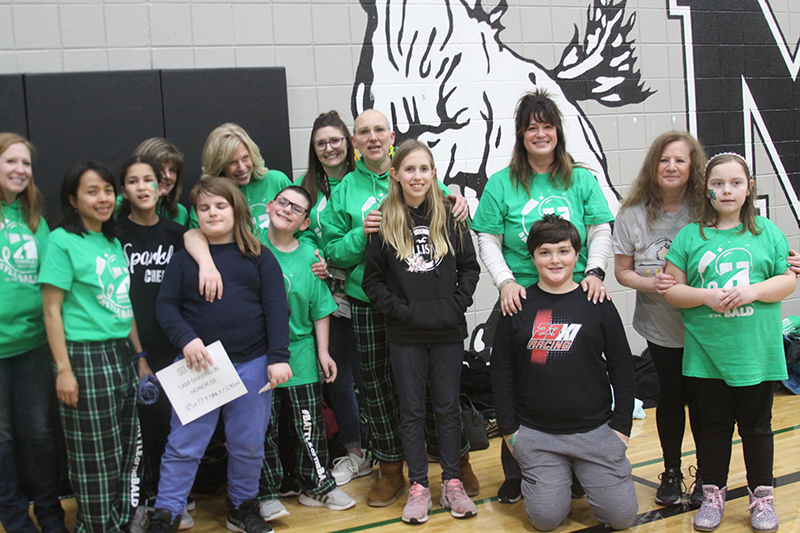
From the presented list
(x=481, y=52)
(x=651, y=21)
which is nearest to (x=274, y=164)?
(x=481, y=52)

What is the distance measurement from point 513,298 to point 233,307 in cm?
97

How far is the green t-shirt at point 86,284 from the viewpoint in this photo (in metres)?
2.02

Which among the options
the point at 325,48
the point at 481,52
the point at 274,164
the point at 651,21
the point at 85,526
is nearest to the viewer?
the point at 85,526

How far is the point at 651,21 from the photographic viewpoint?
12.9 ft

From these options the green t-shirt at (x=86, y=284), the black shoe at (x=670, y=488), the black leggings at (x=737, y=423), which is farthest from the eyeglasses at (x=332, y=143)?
the black shoe at (x=670, y=488)

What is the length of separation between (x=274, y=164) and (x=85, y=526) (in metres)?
1.68

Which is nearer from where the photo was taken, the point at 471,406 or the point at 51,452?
the point at 51,452

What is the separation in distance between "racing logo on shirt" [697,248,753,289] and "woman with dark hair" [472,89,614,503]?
34cm

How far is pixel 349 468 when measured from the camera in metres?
2.73

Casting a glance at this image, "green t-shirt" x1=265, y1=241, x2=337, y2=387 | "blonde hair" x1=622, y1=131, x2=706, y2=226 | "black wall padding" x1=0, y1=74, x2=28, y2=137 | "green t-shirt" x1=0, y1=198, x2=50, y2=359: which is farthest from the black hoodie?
"black wall padding" x1=0, y1=74, x2=28, y2=137

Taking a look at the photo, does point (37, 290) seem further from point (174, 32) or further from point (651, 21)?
point (651, 21)

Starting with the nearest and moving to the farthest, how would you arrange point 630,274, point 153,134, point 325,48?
point 630,274 < point 153,134 < point 325,48

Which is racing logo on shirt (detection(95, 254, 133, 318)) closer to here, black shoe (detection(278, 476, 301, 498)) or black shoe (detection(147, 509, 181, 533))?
black shoe (detection(147, 509, 181, 533))

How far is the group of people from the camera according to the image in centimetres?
208
